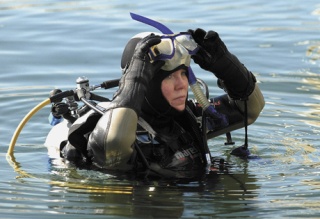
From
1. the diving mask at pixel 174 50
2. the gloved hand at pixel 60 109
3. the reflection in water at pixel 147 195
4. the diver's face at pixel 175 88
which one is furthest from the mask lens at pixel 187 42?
the gloved hand at pixel 60 109

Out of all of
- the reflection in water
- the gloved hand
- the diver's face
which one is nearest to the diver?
the diver's face

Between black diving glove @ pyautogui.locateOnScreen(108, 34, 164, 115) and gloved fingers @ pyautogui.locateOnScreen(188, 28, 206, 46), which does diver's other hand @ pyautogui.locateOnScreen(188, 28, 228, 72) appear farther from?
black diving glove @ pyautogui.locateOnScreen(108, 34, 164, 115)

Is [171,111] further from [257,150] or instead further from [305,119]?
[305,119]

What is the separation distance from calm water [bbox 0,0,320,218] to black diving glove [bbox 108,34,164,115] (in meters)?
0.59

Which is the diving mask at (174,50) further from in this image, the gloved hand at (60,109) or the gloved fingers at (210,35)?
the gloved hand at (60,109)

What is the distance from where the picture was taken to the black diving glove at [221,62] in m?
5.74

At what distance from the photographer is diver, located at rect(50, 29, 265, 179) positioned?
210 inches

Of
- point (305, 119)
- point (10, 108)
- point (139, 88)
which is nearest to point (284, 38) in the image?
point (305, 119)

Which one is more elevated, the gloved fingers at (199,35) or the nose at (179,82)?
the gloved fingers at (199,35)

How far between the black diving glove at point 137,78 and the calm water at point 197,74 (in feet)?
1.94

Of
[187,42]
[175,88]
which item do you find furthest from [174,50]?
[175,88]

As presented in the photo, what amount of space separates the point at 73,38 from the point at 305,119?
3.65 metres

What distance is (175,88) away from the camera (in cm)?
556

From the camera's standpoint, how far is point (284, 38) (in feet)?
34.2
